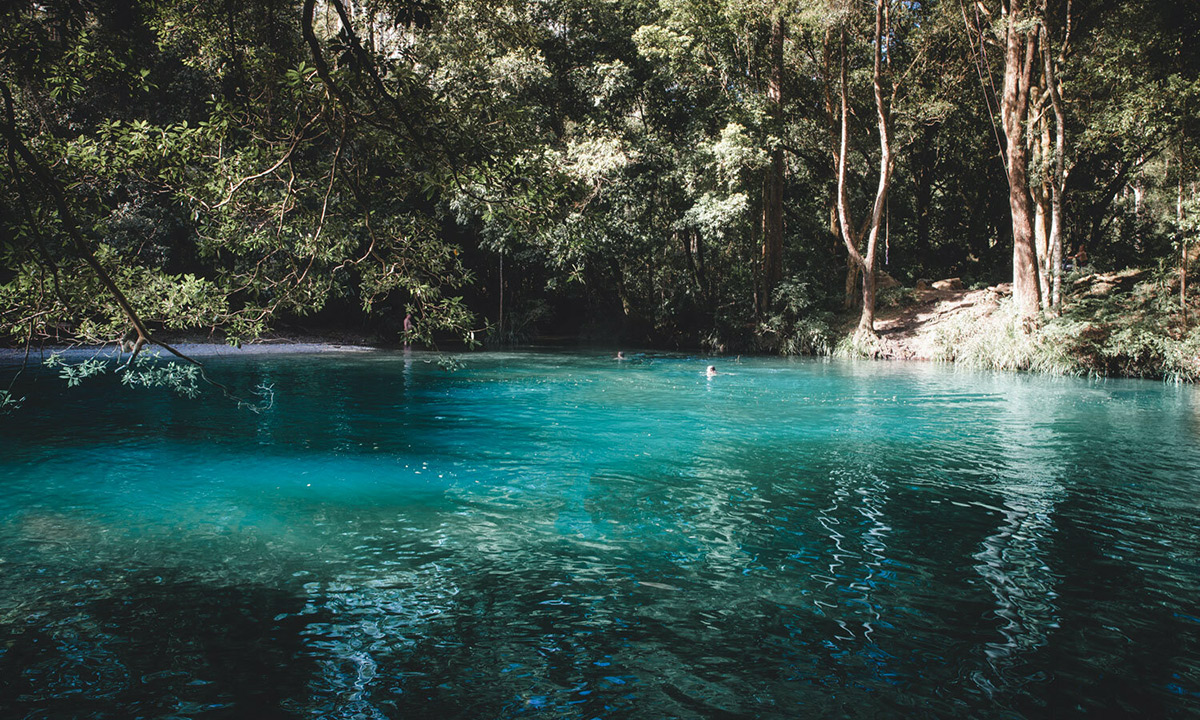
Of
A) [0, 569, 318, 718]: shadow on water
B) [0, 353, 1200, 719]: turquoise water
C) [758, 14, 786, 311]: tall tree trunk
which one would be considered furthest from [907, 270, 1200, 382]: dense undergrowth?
[0, 569, 318, 718]: shadow on water

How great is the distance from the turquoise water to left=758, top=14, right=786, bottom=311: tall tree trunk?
2028 cm

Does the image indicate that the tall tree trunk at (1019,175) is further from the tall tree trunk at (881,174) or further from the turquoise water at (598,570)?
the turquoise water at (598,570)

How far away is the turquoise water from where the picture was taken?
472 centimetres

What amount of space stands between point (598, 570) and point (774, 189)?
29222 mm

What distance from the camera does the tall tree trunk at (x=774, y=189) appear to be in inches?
1225

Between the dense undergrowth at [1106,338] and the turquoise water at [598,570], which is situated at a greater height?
the dense undergrowth at [1106,338]

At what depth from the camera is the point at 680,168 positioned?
3139 cm

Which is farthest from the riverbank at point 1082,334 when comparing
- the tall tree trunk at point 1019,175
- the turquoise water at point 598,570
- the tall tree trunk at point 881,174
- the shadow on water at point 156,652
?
the shadow on water at point 156,652

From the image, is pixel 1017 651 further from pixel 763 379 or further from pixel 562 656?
pixel 763 379

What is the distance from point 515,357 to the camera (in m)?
30.9

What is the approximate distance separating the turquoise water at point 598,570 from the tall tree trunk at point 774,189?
20276 mm

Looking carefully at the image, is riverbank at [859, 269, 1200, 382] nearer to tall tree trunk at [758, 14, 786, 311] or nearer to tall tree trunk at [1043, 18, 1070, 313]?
tall tree trunk at [1043, 18, 1070, 313]

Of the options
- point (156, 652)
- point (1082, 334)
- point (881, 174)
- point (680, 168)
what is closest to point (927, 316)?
point (881, 174)

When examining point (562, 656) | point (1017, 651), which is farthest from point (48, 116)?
point (1017, 651)
